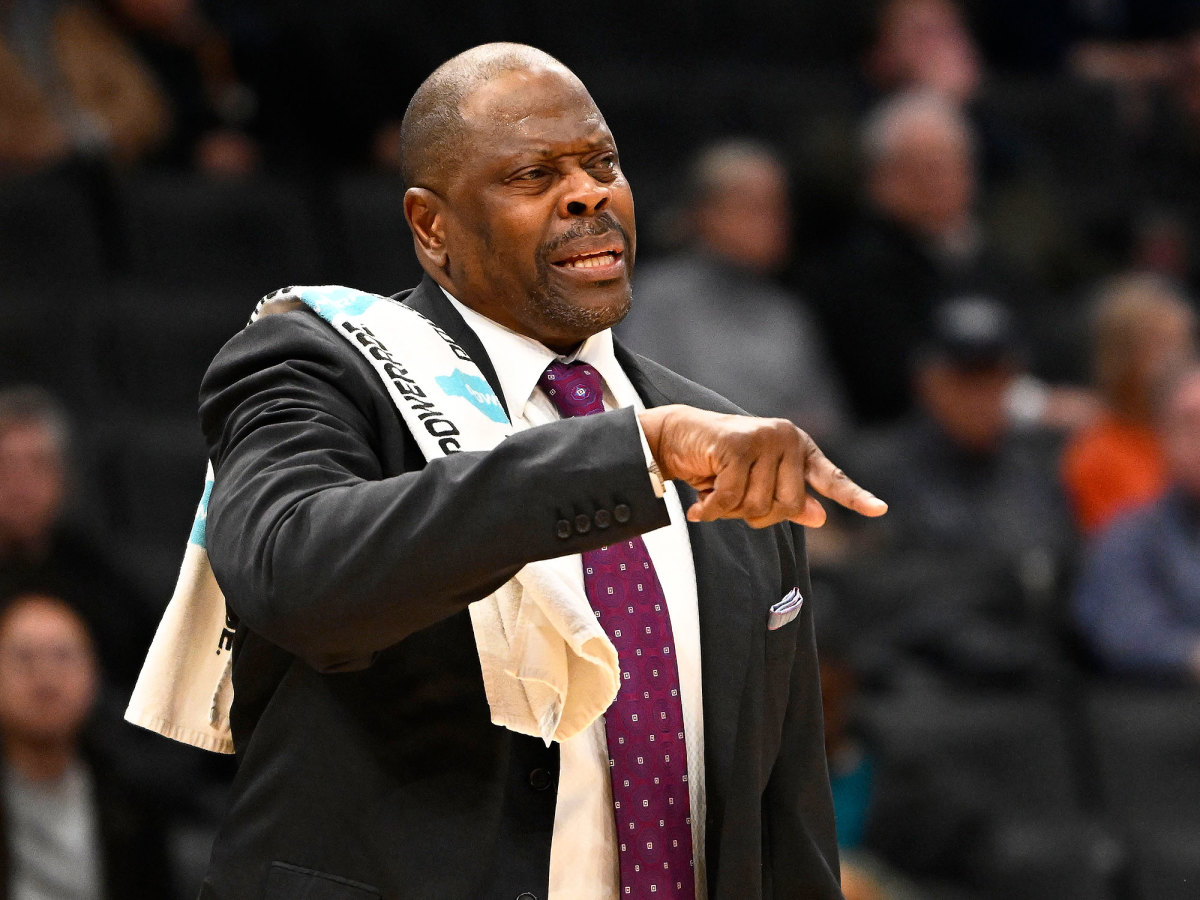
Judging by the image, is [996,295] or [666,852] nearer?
[666,852]

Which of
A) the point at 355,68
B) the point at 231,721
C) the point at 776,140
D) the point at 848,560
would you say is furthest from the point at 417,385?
the point at 776,140

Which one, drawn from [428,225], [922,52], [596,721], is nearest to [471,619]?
[596,721]

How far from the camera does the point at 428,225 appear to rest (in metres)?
2.38

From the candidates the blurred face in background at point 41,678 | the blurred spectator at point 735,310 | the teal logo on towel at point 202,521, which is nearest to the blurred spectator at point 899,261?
the blurred spectator at point 735,310

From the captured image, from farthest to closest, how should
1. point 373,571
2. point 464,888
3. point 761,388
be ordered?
point 761,388, point 464,888, point 373,571

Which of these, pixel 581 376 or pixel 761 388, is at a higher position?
pixel 581 376

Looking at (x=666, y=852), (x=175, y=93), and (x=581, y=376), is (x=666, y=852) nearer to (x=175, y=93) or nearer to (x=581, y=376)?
(x=581, y=376)

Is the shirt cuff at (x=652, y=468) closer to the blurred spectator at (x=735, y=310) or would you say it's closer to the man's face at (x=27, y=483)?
the man's face at (x=27, y=483)

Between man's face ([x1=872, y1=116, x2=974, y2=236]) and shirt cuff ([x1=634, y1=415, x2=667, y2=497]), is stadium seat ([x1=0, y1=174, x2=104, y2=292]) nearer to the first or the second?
man's face ([x1=872, y1=116, x2=974, y2=236])

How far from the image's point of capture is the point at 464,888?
6.60ft

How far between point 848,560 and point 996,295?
1475 millimetres

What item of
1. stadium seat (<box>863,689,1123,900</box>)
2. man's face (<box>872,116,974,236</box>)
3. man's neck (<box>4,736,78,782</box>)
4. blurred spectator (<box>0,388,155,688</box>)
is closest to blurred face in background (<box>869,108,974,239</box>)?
man's face (<box>872,116,974,236</box>)

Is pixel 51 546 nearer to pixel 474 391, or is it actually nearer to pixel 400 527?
pixel 474 391

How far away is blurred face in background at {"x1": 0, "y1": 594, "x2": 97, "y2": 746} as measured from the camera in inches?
180
